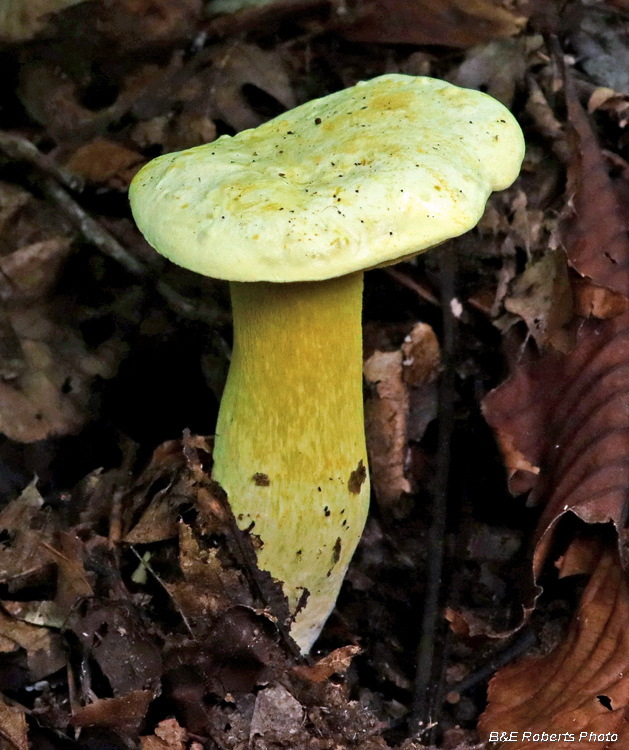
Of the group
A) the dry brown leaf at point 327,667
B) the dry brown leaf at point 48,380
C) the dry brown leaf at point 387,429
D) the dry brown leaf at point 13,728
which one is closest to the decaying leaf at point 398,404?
the dry brown leaf at point 387,429

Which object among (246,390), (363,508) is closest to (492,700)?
(363,508)

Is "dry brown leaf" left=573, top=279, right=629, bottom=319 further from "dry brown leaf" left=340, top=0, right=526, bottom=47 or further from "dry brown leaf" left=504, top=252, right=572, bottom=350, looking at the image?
"dry brown leaf" left=340, top=0, right=526, bottom=47

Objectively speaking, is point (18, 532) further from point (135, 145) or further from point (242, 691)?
point (135, 145)

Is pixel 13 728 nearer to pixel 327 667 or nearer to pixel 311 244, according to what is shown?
pixel 327 667

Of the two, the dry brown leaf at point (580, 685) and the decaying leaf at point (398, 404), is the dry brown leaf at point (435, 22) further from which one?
the dry brown leaf at point (580, 685)

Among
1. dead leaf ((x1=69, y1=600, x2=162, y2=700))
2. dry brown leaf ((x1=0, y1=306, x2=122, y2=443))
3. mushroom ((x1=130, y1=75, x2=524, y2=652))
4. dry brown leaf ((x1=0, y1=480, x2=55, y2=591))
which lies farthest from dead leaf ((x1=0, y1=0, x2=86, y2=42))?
dead leaf ((x1=69, y1=600, x2=162, y2=700))

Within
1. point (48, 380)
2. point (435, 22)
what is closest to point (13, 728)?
point (48, 380)
